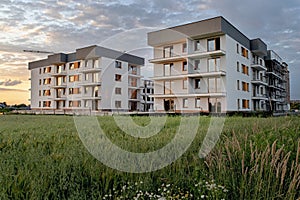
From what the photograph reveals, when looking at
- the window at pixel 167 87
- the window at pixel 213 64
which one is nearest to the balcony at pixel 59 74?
the window at pixel 167 87

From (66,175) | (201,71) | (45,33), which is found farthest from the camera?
(201,71)

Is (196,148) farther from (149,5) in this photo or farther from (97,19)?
(97,19)

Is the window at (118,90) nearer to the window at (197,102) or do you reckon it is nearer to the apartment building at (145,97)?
the apartment building at (145,97)

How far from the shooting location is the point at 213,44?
1166 inches

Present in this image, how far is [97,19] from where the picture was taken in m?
14.2

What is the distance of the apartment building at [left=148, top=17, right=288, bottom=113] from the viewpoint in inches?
1128

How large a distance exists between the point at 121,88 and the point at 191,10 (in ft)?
98.2

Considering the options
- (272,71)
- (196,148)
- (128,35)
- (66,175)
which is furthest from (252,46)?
(66,175)

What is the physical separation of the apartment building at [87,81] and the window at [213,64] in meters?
12.6

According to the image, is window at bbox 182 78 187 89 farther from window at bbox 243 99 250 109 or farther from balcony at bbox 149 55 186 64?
window at bbox 243 99 250 109

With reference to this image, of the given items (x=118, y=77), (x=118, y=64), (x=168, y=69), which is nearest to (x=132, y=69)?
(x=118, y=77)

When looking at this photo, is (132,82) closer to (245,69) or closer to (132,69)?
(132,69)

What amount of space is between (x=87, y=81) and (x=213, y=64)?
72.1ft

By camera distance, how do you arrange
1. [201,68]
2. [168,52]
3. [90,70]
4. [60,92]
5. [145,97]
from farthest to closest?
[60,92] < [145,97] < [90,70] < [168,52] < [201,68]
